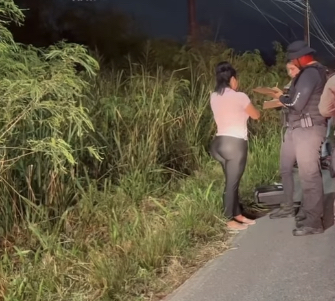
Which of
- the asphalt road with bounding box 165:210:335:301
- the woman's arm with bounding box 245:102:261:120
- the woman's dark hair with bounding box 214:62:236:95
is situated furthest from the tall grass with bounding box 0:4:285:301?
Result: the woman's dark hair with bounding box 214:62:236:95

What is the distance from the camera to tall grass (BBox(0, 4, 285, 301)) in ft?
14.8

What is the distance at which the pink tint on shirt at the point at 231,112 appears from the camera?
5.91 meters

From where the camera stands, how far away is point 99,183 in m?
6.70

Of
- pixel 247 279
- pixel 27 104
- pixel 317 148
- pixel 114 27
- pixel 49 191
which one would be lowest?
pixel 247 279

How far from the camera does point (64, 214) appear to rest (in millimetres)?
5535

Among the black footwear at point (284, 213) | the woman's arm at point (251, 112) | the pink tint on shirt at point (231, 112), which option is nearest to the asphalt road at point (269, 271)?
the black footwear at point (284, 213)

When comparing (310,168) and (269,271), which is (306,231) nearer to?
(310,168)

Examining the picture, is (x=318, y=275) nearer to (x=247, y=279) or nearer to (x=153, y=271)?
(x=247, y=279)

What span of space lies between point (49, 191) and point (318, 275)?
2621 mm

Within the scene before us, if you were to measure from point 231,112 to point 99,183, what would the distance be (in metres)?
1.76

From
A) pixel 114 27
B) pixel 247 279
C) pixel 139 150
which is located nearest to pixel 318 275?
pixel 247 279

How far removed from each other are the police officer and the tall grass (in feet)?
2.89

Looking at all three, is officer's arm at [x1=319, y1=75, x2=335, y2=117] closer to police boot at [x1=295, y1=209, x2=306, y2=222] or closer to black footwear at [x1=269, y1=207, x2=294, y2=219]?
police boot at [x1=295, y1=209, x2=306, y2=222]

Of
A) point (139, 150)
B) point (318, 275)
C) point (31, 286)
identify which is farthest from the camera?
point (139, 150)
